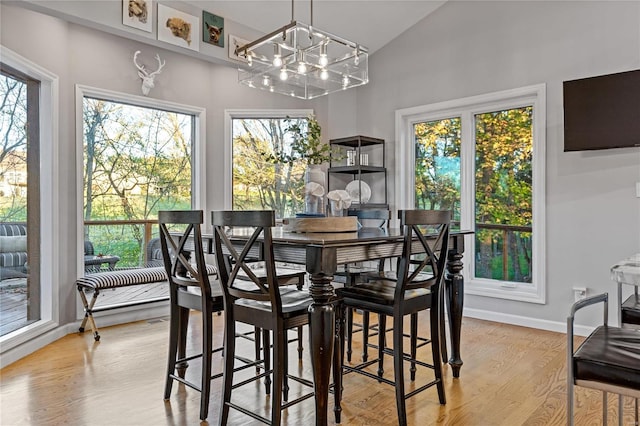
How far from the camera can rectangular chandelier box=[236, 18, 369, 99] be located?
2760 millimetres

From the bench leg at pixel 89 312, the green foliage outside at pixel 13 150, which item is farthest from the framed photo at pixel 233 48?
the bench leg at pixel 89 312

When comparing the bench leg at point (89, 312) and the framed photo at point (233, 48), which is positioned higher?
the framed photo at point (233, 48)

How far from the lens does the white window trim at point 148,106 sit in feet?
12.6

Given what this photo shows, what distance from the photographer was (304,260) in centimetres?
199

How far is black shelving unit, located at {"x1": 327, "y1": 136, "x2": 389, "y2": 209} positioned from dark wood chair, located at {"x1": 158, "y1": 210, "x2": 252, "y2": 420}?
2.56 meters

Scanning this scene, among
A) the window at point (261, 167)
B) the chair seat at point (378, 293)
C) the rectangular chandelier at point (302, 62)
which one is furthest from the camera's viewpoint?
the window at point (261, 167)

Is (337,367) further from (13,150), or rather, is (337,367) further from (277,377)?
(13,150)

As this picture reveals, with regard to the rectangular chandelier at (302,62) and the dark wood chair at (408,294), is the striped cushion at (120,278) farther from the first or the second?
the dark wood chair at (408,294)

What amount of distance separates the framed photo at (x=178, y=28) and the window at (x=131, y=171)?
3.13 feet

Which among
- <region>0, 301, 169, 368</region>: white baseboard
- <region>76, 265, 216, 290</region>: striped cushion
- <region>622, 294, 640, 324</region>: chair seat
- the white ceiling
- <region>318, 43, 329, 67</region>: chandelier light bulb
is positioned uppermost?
the white ceiling

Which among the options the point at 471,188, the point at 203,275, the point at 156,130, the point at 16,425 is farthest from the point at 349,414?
the point at 156,130

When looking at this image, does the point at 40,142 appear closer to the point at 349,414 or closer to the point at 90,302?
the point at 90,302

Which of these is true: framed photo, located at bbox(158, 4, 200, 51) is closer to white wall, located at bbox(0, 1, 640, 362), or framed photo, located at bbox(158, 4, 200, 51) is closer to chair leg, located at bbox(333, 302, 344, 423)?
white wall, located at bbox(0, 1, 640, 362)

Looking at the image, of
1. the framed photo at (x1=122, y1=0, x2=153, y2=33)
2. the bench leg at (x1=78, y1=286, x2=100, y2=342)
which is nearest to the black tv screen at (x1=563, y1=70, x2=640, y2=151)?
the framed photo at (x1=122, y1=0, x2=153, y2=33)
